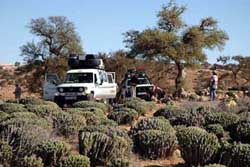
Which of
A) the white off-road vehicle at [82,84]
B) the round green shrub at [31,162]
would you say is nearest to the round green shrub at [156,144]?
the round green shrub at [31,162]

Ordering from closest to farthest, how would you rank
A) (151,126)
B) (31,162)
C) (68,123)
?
1. (31,162)
2. (151,126)
3. (68,123)

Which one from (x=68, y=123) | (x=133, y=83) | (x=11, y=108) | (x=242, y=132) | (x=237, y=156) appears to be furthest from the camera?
(x=133, y=83)

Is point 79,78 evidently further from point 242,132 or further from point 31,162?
point 31,162

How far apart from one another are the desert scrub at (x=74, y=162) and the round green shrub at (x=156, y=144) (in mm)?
2277

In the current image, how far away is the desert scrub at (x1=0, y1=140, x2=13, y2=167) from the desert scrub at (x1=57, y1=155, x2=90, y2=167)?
98 centimetres

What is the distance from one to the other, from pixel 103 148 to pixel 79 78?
1492cm

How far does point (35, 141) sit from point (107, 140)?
1.46 m

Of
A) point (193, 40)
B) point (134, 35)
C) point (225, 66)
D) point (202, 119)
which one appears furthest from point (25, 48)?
point (202, 119)

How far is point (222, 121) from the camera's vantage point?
46.6ft

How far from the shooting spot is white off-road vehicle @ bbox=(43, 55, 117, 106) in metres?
23.7

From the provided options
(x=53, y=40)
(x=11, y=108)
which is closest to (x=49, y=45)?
→ (x=53, y=40)

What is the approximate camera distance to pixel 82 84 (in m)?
23.9

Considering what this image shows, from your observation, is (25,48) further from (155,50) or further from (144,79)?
(144,79)

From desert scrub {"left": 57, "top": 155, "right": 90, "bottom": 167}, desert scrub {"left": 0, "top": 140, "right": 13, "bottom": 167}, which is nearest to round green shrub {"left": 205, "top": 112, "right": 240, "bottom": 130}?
desert scrub {"left": 57, "top": 155, "right": 90, "bottom": 167}
